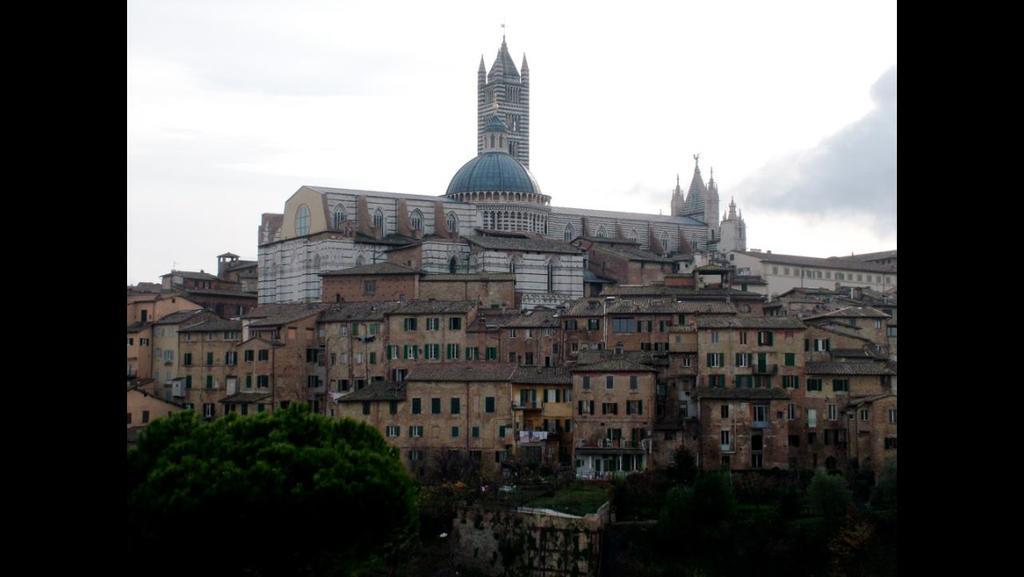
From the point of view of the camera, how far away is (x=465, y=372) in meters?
37.8

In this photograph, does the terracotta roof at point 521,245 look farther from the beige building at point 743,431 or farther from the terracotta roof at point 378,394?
the beige building at point 743,431

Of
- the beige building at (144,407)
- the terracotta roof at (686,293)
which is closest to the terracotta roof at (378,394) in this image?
the beige building at (144,407)

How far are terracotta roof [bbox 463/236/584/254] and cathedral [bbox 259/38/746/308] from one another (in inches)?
2.2

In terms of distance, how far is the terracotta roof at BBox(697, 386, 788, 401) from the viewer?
35031 millimetres

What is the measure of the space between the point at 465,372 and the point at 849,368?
37.6ft

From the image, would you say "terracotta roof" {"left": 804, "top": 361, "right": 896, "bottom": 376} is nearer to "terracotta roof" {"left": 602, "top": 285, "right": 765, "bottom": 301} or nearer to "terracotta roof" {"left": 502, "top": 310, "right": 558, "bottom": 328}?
"terracotta roof" {"left": 602, "top": 285, "right": 765, "bottom": 301}

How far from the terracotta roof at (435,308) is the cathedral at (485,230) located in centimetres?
491

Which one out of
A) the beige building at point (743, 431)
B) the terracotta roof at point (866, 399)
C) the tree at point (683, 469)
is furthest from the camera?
the beige building at point (743, 431)

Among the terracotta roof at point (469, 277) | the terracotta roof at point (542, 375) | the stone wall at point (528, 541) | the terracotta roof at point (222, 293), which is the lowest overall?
the stone wall at point (528, 541)

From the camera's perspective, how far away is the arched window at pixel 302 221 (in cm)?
6172

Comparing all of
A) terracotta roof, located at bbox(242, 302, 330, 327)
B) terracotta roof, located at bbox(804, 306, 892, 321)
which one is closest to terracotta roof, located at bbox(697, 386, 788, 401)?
terracotta roof, located at bbox(804, 306, 892, 321)

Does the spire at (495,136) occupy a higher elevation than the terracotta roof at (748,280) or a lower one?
higher
